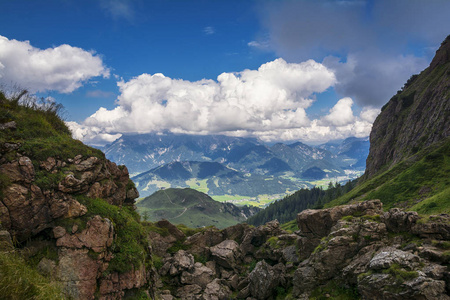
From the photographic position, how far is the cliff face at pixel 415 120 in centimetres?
10869

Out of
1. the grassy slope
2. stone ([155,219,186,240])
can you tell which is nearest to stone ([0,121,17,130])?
stone ([155,219,186,240])

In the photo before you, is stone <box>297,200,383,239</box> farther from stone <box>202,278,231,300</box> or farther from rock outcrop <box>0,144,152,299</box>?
rock outcrop <box>0,144,152,299</box>

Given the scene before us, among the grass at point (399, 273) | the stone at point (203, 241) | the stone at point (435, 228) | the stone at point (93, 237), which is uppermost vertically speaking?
the stone at point (435, 228)

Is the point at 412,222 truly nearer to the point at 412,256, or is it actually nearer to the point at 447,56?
the point at 412,256

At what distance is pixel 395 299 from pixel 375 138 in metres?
185

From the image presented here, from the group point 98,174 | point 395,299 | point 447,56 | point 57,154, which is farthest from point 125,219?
point 447,56

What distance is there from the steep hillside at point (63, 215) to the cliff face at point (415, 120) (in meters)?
130

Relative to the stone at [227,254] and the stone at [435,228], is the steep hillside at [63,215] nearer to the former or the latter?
the stone at [227,254]

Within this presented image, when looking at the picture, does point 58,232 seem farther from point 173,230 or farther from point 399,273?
point 173,230

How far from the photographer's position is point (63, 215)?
69.3 feet

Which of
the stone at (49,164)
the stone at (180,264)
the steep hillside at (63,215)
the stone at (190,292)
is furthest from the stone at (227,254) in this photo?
the stone at (49,164)

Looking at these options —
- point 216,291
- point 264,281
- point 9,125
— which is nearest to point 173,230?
point 216,291

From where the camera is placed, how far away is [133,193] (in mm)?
37062

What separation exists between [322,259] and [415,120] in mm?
145481
